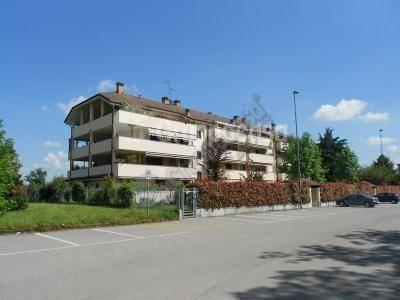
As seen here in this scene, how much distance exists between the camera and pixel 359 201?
43.9 meters

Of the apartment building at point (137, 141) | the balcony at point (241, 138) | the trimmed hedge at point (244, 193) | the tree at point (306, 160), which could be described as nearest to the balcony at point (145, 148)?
the apartment building at point (137, 141)

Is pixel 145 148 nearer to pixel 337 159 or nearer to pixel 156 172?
pixel 156 172

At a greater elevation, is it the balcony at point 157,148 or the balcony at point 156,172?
the balcony at point 157,148

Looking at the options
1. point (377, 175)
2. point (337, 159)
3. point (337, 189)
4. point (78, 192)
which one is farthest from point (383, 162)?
point (78, 192)

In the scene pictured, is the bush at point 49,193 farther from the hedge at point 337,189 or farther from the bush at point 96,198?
the hedge at point 337,189

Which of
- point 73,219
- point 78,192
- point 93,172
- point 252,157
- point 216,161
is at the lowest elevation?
point 73,219

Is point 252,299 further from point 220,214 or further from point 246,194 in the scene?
point 246,194

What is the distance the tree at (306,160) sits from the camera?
2194 inches

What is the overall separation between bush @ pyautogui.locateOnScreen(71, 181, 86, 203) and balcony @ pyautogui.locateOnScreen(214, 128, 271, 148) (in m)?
19.4

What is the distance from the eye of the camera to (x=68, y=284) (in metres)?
7.64

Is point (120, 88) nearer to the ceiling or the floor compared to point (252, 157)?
nearer to the ceiling

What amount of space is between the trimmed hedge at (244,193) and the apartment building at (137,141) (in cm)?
984

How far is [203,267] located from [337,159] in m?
56.9

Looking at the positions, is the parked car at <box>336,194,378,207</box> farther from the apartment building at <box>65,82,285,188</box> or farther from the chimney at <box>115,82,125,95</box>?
the chimney at <box>115,82,125,95</box>
